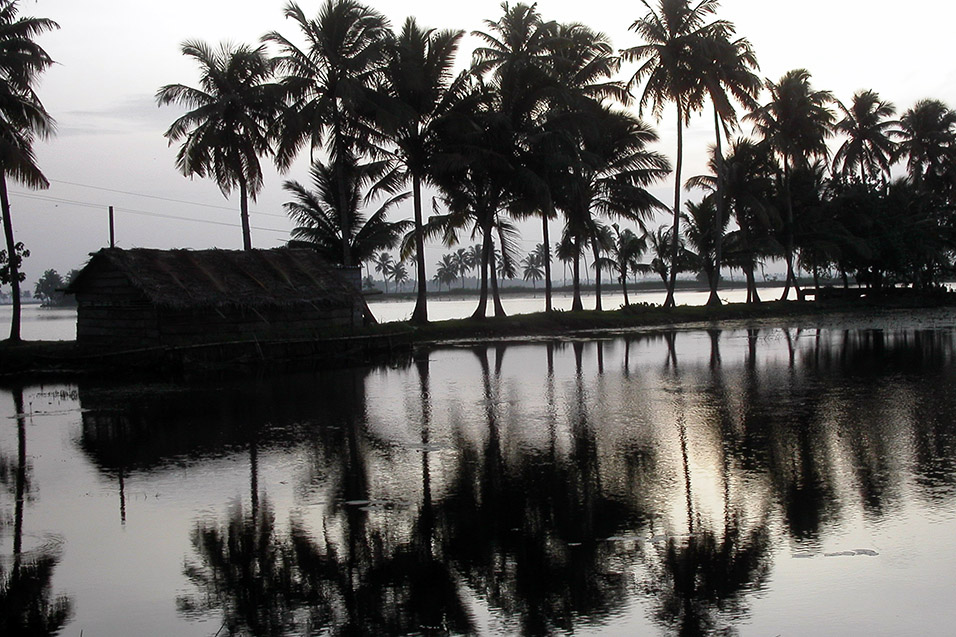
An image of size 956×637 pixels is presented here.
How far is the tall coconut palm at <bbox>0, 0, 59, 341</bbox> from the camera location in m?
25.4

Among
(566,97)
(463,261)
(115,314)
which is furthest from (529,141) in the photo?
(463,261)

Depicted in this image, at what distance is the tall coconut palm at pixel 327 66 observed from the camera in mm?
30219

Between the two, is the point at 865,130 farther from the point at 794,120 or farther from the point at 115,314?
the point at 115,314

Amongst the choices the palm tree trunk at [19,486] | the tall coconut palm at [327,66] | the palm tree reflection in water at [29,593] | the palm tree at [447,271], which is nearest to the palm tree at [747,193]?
the tall coconut palm at [327,66]

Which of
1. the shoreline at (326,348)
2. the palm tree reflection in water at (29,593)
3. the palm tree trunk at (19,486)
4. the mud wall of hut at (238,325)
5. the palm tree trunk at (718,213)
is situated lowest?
the palm tree reflection in water at (29,593)

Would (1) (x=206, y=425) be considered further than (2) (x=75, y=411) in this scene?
No

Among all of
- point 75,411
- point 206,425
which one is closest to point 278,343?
point 75,411

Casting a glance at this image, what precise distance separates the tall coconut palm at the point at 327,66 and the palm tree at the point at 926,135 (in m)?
36.1

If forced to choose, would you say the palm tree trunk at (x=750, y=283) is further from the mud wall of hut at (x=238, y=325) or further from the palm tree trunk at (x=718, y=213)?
the mud wall of hut at (x=238, y=325)

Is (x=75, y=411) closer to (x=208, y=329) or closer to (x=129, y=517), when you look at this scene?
(x=129, y=517)

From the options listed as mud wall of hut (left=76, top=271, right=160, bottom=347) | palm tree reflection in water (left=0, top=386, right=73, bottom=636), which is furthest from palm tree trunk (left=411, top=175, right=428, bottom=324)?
palm tree reflection in water (left=0, top=386, right=73, bottom=636)

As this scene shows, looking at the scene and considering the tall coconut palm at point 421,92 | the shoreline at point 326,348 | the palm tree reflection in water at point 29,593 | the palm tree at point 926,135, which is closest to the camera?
the palm tree reflection in water at point 29,593

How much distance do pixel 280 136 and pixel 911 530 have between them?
27.5 metres

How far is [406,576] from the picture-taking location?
6641 mm
